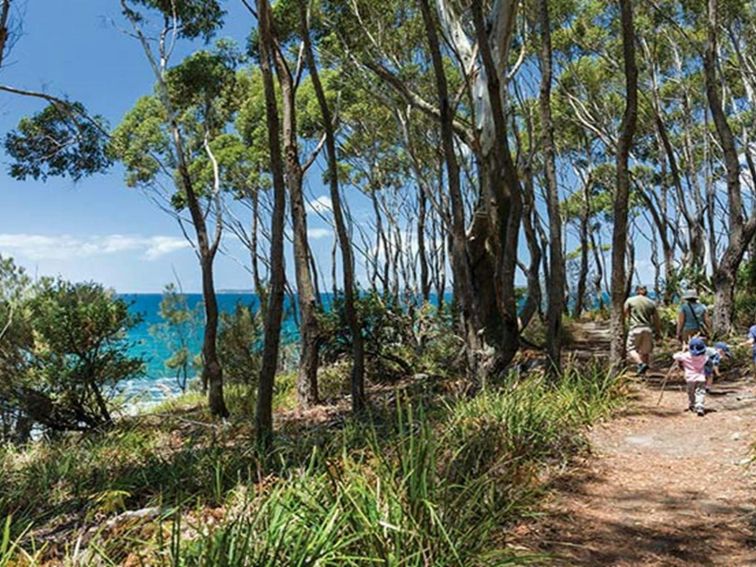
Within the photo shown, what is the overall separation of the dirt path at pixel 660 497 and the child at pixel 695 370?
0.13 metres

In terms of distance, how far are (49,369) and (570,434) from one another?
767 centimetres

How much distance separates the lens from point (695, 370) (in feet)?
22.4

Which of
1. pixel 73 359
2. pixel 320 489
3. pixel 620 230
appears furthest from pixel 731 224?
pixel 73 359

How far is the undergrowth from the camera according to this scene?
2857mm

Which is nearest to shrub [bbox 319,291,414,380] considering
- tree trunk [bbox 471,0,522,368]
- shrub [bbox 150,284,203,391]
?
tree trunk [bbox 471,0,522,368]

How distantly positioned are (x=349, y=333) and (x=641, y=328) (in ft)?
16.3

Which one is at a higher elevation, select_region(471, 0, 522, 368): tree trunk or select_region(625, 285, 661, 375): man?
select_region(471, 0, 522, 368): tree trunk

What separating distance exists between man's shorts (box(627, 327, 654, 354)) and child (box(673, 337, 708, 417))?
204cm

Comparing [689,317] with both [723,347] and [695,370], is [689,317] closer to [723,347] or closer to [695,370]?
[723,347]

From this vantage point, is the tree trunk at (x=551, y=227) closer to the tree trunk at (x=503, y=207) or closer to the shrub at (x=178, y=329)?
the tree trunk at (x=503, y=207)

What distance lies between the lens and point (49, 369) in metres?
9.52

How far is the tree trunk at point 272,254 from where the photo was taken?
20.4 ft

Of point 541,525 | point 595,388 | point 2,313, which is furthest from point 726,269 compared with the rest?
point 2,313

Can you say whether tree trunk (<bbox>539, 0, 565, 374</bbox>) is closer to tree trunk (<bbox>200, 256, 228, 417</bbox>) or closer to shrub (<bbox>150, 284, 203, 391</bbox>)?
tree trunk (<bbox>200, 256, 228, 417</bbox>)
